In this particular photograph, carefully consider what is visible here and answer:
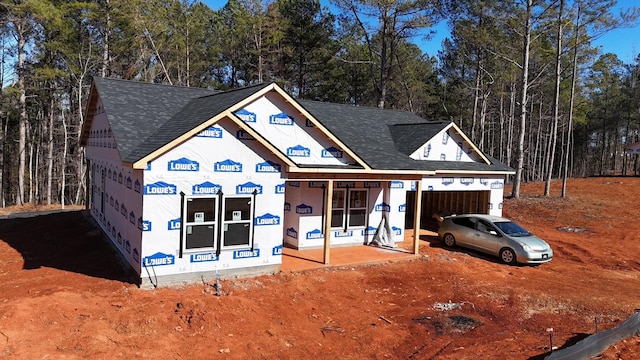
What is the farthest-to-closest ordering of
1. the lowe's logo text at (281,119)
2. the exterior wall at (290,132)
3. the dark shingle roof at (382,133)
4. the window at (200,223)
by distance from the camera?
the dark shingle roof at (382,133)
the lowe's logo text at (281,119)
the exterior wall at (290,132)
the window at (200,223)

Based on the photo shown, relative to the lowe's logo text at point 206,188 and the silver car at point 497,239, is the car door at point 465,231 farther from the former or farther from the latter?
the lowe's logo text at point 206,188

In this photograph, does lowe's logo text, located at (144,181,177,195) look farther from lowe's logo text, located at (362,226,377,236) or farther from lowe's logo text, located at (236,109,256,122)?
lowe's logo text, located at (362,226,377,236)

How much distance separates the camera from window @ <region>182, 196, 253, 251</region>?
10.4 m

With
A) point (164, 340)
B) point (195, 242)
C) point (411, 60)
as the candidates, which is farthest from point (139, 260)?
point (411, 60)

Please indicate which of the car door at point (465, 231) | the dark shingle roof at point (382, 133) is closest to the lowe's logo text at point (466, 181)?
the dark shingle roof at point (382, 133)

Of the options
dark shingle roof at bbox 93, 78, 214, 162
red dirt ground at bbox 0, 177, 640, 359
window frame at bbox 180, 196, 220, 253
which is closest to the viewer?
red dirt ground at bbox 0, 177, 640, 359

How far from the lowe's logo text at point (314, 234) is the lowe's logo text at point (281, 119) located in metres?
3.86

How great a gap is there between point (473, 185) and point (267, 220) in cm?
1094

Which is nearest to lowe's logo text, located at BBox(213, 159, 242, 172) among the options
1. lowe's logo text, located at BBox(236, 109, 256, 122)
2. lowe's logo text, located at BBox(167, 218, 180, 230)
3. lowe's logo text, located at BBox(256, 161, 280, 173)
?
lowe's logo text, located at BBox(256, 161, 280, 173)

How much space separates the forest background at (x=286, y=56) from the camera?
26.9 meters

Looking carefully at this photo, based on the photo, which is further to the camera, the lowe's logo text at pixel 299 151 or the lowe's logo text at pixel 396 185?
the lowe's logo text at pixel 396 185

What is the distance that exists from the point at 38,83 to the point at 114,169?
23.5 meters

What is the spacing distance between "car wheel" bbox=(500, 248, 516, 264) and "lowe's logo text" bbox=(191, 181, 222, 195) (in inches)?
390

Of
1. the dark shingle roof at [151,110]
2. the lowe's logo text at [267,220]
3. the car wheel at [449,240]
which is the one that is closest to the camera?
the dark shingle roof at [151,110]
